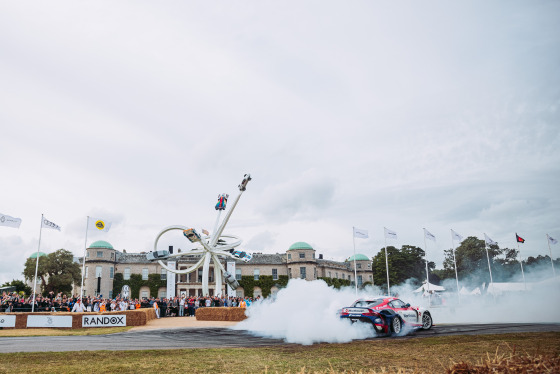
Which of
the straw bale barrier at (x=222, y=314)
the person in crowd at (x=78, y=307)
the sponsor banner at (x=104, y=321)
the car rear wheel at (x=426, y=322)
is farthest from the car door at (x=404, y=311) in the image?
the person in crowd at (x=78, y=307)

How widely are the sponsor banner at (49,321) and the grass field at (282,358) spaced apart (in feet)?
46.1

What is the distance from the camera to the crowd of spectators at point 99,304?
111 feet

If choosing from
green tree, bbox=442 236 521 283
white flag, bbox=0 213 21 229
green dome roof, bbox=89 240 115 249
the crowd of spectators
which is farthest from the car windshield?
green dome roof, bbox=89 240 115 249

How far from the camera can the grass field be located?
985 cm

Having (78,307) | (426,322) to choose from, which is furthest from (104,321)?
(426,322)

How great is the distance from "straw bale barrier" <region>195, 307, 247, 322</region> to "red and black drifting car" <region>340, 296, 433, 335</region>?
52.2 ft

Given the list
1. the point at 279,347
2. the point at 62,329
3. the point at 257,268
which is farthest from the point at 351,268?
the point at 279,347

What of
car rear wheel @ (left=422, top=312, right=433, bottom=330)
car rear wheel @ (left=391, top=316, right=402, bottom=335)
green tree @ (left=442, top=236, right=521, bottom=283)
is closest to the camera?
car rear wheel @ (left=391, top=316, right=402, bottom=335)

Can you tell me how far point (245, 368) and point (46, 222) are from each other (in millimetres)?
36074

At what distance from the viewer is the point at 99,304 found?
3566 cm

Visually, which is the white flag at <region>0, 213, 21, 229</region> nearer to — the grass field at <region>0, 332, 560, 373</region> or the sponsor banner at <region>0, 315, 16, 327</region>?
the sponsor banner at <region>0, 315, 16, 327</region>

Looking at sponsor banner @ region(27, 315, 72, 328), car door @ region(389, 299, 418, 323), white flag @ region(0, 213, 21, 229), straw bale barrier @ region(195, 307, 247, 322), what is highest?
white flag @ region(0, 213, 21, 229)

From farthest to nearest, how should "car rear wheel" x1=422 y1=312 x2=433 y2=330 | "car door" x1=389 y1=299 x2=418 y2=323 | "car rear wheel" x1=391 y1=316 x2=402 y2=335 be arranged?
"car rear wheel" x1=422 y1=312 x2=433 y2=330 < "car door" x1=389 y1=299 x2=418 y2=323 < "car rear wheel" x1=391 y1=316 x2=402 y2=335

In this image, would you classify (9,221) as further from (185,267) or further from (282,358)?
(185,267)
